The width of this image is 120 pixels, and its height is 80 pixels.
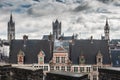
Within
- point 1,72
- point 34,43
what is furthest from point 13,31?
point 1,72

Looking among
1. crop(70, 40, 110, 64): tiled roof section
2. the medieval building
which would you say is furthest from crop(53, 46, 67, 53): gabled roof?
crop(70, 40, 110, 64): tiled roof section

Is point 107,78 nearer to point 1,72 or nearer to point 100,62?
point 1,72

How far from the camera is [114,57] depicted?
179 ft

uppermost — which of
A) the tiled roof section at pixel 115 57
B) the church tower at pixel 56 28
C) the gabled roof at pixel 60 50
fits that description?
the church tower at pixel 56 28

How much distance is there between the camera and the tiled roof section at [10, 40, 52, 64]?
54500 mm

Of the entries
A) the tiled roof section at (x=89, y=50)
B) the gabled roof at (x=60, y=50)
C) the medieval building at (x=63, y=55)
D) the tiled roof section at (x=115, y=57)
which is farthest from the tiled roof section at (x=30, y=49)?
the tiled roof section at (x=115, y=57)

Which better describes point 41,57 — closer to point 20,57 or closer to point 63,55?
point 20,57

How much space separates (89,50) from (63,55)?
630cm

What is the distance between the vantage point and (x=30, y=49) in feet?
183

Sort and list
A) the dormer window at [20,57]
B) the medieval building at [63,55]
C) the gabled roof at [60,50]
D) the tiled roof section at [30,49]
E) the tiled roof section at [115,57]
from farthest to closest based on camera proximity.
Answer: the tiled roof section at [30,49]
the tiled roof section at [115,57]
the dormer window at [20,57]
the medieval building at [63,55]
the gabled roof at [60,50]

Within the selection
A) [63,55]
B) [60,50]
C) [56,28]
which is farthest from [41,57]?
[56,28]

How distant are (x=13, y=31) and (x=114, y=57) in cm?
14121

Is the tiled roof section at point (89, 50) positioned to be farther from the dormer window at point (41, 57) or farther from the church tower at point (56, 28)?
the church tower at point (56, 28)

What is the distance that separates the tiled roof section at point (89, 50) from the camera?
54125 mm
